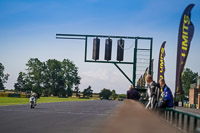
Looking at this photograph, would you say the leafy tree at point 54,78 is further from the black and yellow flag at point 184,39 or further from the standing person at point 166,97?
the standing person at point 166,97

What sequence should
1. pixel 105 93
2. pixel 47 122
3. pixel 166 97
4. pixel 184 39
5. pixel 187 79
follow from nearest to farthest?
pixel 166 97
pixel 184 39
pixel 47 122
pixel 187 79
pixel 105 93

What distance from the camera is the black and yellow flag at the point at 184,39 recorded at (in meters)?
13.5

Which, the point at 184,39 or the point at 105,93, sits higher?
the point at 184,39

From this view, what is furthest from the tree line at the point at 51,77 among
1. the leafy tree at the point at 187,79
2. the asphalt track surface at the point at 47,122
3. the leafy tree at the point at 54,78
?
the asphalt track surface at the point at 47,122

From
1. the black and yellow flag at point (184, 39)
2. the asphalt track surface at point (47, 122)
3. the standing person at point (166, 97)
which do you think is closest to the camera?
the standing person at point (166, 97)

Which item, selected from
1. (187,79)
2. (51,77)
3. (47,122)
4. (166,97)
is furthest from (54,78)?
(166,97)

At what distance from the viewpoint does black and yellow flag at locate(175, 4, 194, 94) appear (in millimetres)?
13539

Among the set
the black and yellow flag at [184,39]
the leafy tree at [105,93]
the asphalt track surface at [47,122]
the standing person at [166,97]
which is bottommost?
the leafy tree at [105,93]

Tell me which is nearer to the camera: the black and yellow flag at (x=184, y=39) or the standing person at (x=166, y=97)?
the standing person at (x=166, y=97)

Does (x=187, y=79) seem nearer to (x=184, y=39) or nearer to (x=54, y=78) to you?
(x=54, y=78)

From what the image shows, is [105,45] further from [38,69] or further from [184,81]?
[184,81]

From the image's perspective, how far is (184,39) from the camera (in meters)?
13.7

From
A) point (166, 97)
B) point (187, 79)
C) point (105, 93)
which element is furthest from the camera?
point (105, 93)

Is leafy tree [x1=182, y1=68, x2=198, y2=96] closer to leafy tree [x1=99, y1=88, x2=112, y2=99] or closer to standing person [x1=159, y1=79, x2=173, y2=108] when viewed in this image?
leafy tree [x1=99, y1=88, x2=112, y2=99]
